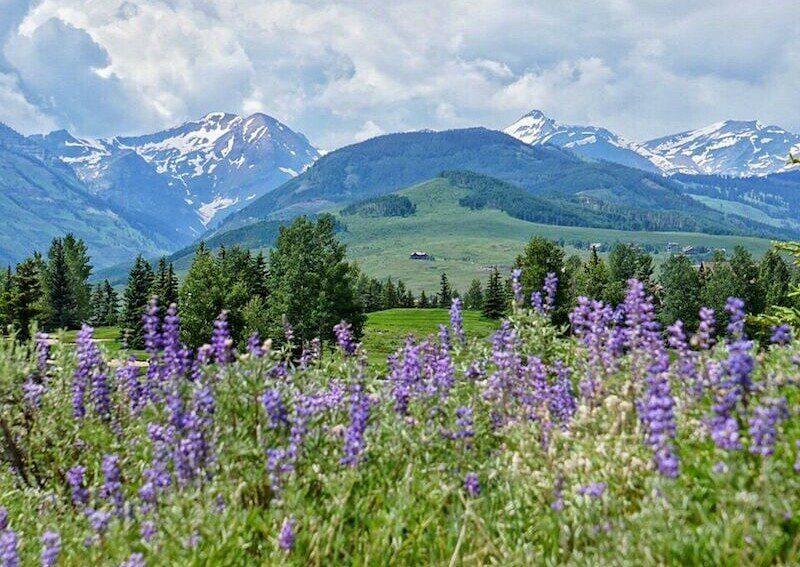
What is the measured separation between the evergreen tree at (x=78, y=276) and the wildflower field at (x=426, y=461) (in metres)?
115

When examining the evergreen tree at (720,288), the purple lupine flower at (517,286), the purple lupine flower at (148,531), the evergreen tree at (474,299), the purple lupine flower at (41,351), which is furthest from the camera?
the evergreen tree at (474,299)

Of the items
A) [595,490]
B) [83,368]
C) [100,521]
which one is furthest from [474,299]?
[595,490]

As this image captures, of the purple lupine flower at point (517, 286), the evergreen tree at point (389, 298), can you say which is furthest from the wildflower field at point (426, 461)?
the evergreen tree at point (389, 298)

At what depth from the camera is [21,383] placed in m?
8.00

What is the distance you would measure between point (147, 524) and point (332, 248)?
56.4 meters

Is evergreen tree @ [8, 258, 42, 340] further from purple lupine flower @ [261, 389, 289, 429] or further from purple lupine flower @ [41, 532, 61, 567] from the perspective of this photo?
purple lupine flower @ [41, 532, 61, 567]

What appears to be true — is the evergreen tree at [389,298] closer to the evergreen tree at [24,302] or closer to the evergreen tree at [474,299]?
the evergreen tree at [474,299]

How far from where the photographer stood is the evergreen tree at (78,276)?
114 meters

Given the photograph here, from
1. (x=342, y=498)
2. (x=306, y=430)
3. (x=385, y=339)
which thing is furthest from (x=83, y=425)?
(x=385, y=339)

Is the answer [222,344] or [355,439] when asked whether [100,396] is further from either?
[355,439]

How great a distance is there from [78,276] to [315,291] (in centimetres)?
7632

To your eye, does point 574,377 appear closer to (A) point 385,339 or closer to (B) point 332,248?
(B) point 332,248

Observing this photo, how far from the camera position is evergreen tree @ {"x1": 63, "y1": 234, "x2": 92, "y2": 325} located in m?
114

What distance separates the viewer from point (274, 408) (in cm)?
616
